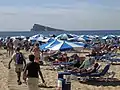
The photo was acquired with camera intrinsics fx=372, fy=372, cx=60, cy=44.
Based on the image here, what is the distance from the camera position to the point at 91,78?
1523cm

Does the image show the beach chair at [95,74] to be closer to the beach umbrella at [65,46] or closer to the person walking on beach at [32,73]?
the person walking on beach at [32,73]

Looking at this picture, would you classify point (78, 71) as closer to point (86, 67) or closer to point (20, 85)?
point (86, 67)

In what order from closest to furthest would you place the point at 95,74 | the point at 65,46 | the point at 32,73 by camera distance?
the point at 32,73 < the point at 95,74 < the point at 65,46

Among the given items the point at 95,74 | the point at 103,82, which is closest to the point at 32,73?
the point at 95,74

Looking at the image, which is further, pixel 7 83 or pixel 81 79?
pixel 81 79

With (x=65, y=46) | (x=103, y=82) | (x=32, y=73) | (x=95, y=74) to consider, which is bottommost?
(x=103, y=82)

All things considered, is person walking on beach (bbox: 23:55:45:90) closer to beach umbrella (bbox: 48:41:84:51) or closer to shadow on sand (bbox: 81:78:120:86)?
shadow on sand (bbox: 81:78:120:86)

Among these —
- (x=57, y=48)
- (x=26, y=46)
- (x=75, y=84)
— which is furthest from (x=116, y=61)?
(x=26, y=46)

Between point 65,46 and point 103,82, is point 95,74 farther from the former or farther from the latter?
point 65,46

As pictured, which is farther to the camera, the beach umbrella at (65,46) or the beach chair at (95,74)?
the beach umbrella at (65,46)

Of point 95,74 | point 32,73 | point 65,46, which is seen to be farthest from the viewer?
point 65,46

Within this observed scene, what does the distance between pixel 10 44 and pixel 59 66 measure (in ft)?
29.0

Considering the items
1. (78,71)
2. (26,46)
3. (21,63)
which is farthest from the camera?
(26,46)

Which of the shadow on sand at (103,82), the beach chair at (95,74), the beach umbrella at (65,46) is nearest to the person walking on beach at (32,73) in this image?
the shadow on sand at (103,82)
